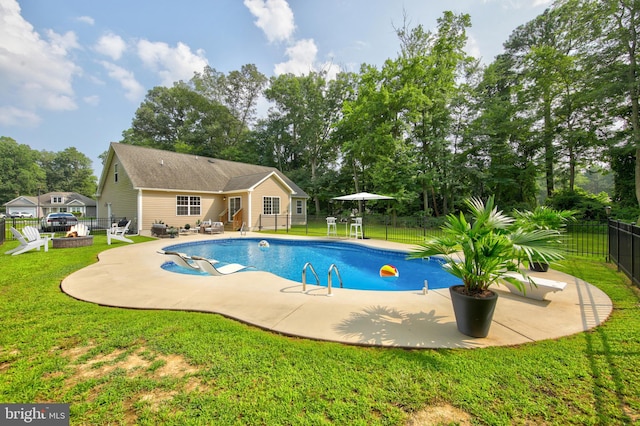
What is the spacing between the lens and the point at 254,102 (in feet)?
118

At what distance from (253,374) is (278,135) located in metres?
32.1

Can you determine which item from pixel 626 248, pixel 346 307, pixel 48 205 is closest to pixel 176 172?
pixel 346 307

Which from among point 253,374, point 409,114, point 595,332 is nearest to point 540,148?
point 409,114

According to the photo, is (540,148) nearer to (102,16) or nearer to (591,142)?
(591,142)

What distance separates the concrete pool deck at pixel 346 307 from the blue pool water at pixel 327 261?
2.25m

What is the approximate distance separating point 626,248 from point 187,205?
1941cm

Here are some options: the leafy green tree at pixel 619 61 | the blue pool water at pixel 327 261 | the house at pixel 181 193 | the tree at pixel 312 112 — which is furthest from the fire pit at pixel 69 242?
the leafy green tree at pixel 619 61

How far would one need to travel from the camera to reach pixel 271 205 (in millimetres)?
18766

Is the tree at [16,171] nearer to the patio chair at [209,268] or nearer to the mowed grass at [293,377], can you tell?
the patio chair at [209,268]

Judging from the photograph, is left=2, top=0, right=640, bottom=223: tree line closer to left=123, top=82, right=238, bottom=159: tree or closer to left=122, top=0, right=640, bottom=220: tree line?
left=122, top=0, right=640, bottom=220: tree line

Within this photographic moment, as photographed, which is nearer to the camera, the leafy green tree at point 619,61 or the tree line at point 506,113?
the leafy green tree at point 619,61

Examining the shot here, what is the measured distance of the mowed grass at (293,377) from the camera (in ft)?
6.46

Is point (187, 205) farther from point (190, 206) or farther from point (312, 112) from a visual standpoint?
point (312, 112)

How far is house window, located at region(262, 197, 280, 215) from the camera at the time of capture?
59.9 ft
